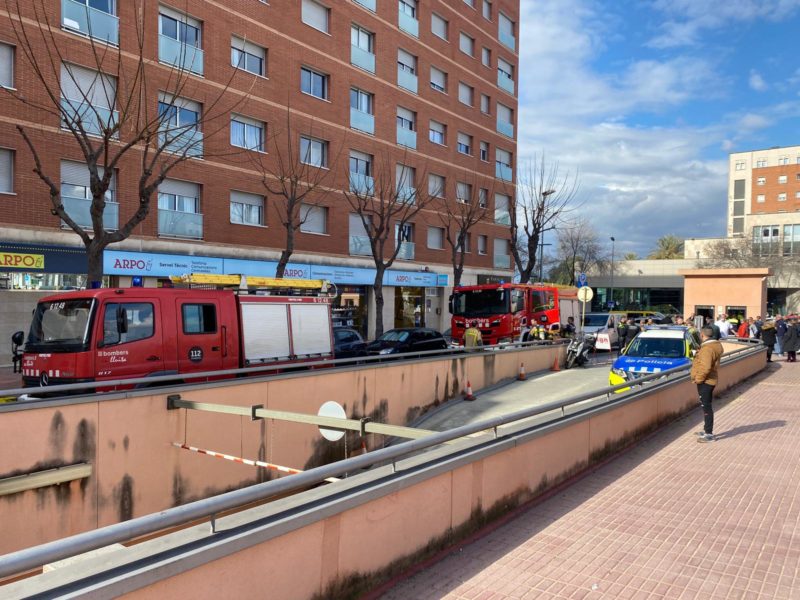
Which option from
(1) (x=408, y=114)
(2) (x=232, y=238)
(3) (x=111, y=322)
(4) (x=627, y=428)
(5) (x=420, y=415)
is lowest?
(5) (x=420, y=415)

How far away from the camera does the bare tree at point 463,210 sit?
36.3 metres

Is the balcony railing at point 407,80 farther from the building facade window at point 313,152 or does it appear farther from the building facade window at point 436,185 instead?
the building facade window at point 313,152

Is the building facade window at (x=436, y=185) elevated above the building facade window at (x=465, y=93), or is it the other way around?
the building facade window at (x=465, y=93)

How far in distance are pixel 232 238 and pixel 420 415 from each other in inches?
602

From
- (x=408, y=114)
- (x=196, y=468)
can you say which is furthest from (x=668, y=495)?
(x=408, y=114)

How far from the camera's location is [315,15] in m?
29.0

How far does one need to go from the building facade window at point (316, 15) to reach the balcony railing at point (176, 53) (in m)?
6.65

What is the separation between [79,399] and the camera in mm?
6980

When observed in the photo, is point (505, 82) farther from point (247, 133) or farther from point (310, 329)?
point (310, 329)

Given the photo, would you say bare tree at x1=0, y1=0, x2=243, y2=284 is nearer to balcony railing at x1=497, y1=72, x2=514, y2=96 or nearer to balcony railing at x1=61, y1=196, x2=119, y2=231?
balcony railing at x1=61, y1=196, x2=119, y2=231

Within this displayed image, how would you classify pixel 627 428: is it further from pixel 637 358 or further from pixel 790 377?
pixel 790 377

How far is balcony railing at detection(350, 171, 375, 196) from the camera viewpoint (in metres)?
30.9

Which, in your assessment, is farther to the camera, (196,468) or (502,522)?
(196,468)

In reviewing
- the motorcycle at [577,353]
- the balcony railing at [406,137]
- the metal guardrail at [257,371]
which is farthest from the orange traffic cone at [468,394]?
the balcony railing at [406,137]
